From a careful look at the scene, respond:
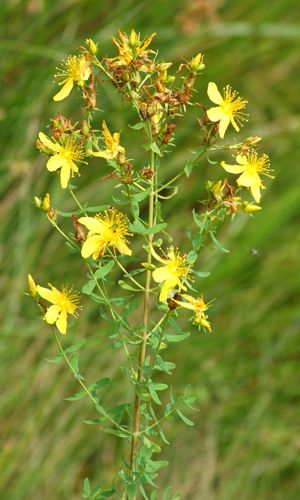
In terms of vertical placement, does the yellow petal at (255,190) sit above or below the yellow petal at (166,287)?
below

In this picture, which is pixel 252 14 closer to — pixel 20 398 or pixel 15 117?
pixel 15 117

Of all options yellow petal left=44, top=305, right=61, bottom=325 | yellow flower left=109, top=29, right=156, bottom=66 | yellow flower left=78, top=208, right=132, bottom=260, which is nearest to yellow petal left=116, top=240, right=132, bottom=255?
yellow flower left=78, top=208, right=132, bottom=260

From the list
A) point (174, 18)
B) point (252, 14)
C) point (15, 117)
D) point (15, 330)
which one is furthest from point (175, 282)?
point (252, 14)

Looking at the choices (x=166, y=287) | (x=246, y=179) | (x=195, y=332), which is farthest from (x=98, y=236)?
(x=195, y=332)

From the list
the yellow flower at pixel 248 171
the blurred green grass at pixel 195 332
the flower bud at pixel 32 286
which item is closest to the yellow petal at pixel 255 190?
the yellow flower at pixel 248 171

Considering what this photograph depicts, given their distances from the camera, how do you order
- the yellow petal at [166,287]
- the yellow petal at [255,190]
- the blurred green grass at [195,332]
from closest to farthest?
the yellow petal at [166,287], the yellow petal at [255,190], the blurred green grass at [195,332]

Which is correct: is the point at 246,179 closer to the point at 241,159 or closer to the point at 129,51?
the point at 241,159

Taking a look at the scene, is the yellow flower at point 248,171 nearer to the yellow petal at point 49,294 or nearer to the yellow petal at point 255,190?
the yellow petal at point 255,190

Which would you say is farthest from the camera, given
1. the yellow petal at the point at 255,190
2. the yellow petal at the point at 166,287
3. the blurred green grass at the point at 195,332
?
the blurred green grass at the point at 195,332
